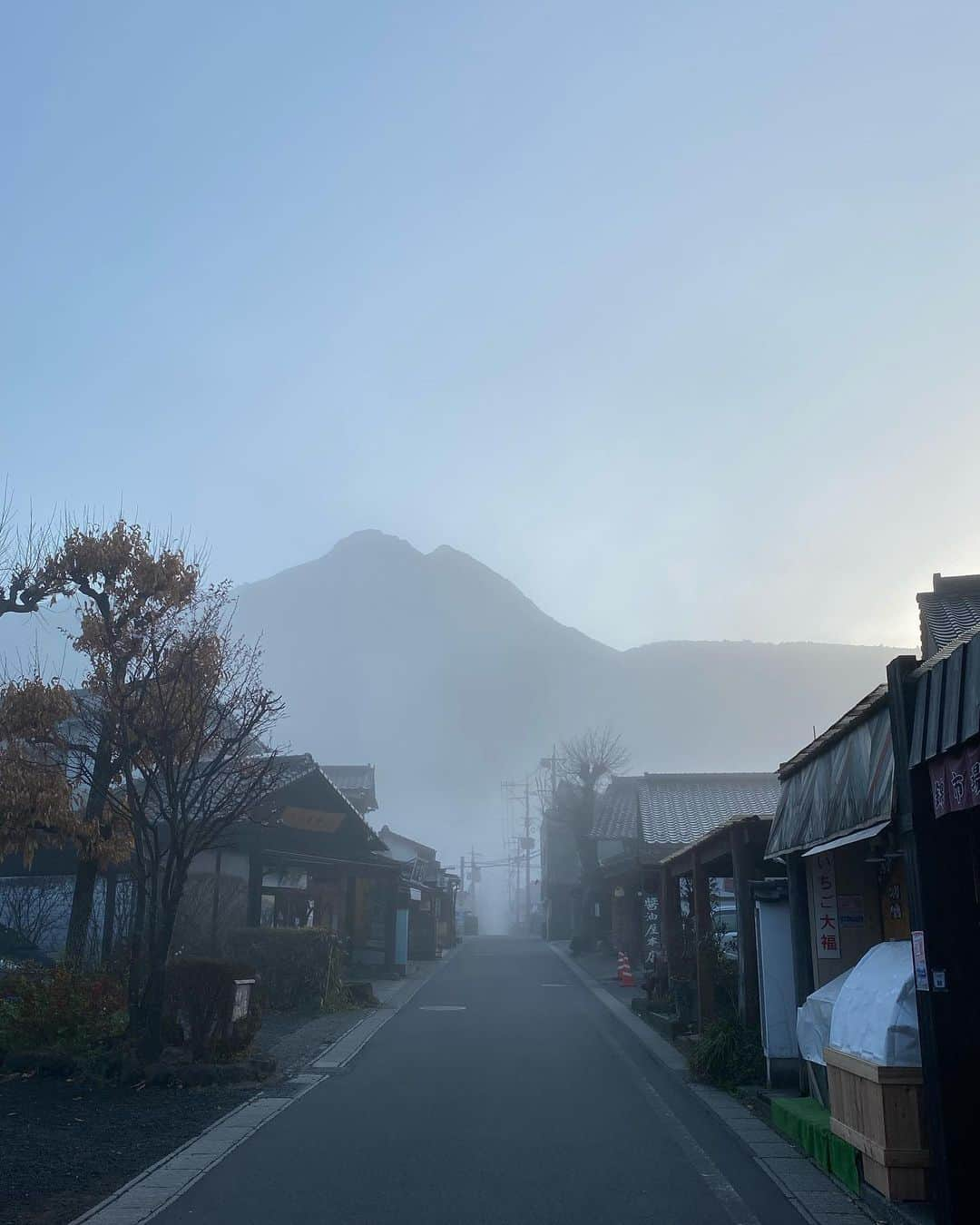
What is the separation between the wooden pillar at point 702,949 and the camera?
1492 cm

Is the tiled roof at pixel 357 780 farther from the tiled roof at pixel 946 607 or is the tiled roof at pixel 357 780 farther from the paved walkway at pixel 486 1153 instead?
the tiled roof at pixel 946 607

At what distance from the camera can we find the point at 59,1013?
13.0 m

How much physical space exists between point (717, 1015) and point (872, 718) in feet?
25.9

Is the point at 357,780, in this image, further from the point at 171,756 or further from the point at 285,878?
the point at 171,756

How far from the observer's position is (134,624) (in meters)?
16.8

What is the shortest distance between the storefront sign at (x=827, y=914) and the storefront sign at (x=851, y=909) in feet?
0.15

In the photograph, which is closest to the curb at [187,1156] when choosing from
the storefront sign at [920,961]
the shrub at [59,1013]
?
the shrub at [59,1013]

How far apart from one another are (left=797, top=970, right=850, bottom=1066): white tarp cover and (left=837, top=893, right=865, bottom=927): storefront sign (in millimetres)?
1656

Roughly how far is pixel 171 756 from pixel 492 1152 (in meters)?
6.82

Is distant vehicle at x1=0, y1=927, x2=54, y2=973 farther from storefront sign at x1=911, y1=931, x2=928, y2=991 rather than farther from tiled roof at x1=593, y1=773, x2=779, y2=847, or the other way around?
tiled roof at x1=593, y1=773, x2=779, y2=847

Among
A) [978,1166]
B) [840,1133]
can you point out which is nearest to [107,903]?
[840,1133]

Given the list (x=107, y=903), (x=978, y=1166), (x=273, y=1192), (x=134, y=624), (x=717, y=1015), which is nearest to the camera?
(x=978, y=1166)

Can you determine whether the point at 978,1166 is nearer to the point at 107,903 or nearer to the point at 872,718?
the point at 872,718

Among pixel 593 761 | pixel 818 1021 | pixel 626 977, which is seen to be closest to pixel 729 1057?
pixel 818 1021
